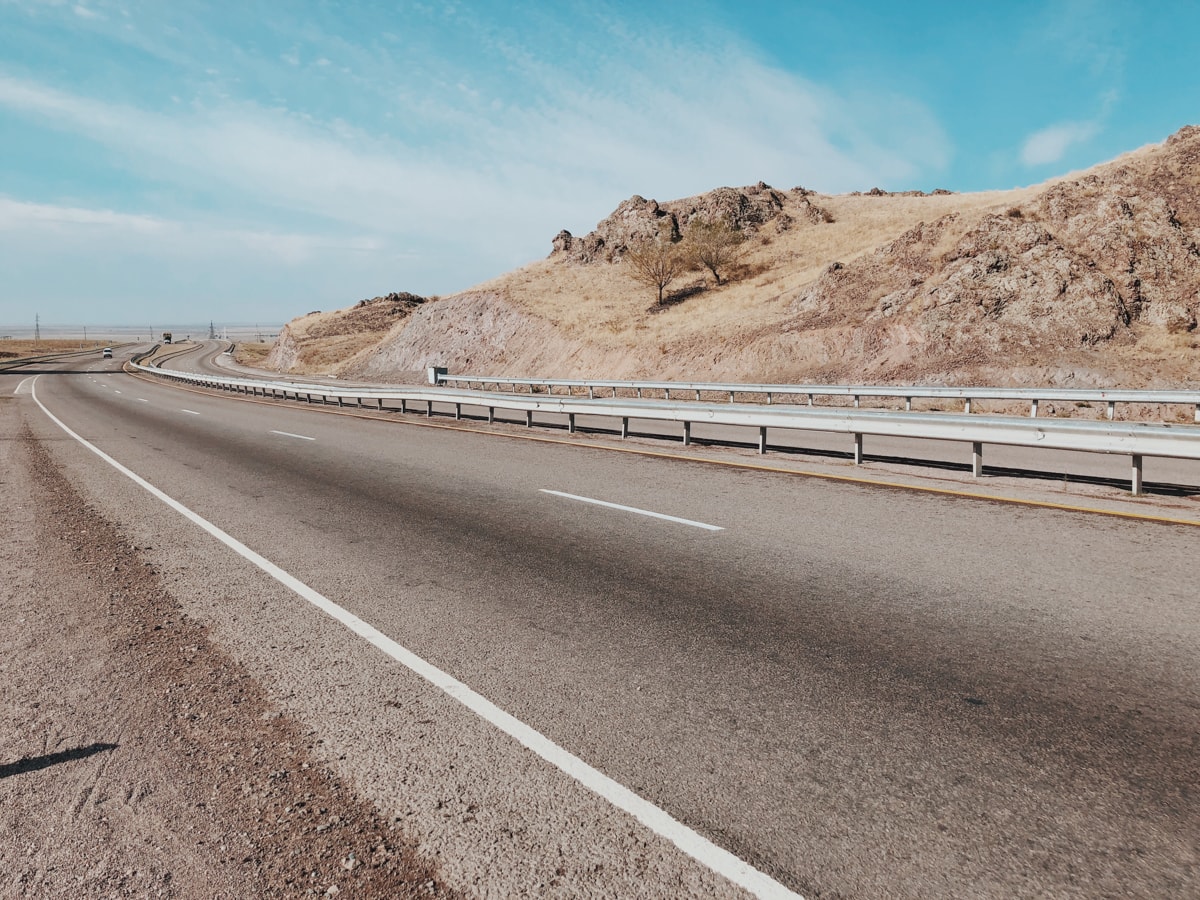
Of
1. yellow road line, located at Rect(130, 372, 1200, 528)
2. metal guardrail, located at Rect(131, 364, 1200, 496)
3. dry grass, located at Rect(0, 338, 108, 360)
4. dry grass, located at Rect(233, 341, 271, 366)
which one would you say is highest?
dry grass, located at Rect(0, 338, 108, 360)

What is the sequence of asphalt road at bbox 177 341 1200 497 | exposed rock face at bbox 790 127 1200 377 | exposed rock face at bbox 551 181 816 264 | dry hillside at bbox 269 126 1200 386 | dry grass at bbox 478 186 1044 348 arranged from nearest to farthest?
1. asphalt road at bbox 177 341 1200 497
2. dry hillside at bbox 269 126 1200 386
3. exposed rock face at bbox 790 127 1200 377
4. dry grass at bbox 478 186 1044 348
5. exposed rock face at bbox 551 181 816 264

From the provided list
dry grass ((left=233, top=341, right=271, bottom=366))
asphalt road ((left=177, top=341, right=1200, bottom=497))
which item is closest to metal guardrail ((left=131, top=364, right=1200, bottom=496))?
asphalt road ((left=177, top=341, right=1200, bottom=497))

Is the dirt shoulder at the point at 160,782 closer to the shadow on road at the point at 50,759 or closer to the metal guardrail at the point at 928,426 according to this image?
the shadow on road at the point at 50,759

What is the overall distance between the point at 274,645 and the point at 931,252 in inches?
1453

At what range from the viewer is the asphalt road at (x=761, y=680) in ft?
8.87

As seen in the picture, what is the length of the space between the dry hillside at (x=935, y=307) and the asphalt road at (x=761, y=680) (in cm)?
2230

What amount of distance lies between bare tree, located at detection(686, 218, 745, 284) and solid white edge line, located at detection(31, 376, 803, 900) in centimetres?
5131

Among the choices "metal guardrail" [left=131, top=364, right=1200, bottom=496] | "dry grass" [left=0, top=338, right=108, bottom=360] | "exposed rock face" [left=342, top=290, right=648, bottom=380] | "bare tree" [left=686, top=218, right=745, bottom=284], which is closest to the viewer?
"metal guardrail" [left=131, top=364, right=1200, bottom=496]

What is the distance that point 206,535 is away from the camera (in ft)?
25.5

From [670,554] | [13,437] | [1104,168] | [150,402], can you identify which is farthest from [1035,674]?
[1104,168]

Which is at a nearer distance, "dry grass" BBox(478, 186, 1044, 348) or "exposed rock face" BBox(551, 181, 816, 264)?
"dry grass" BBox(478, 186, 1044, 348)

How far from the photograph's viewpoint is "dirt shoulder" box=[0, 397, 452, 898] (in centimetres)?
265

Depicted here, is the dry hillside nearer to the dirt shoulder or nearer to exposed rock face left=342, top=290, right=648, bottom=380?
exposed rock face left=342, top=290, right=648, bottom=380

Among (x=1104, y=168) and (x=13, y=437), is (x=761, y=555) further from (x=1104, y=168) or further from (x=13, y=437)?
(x=1104, y=168)
